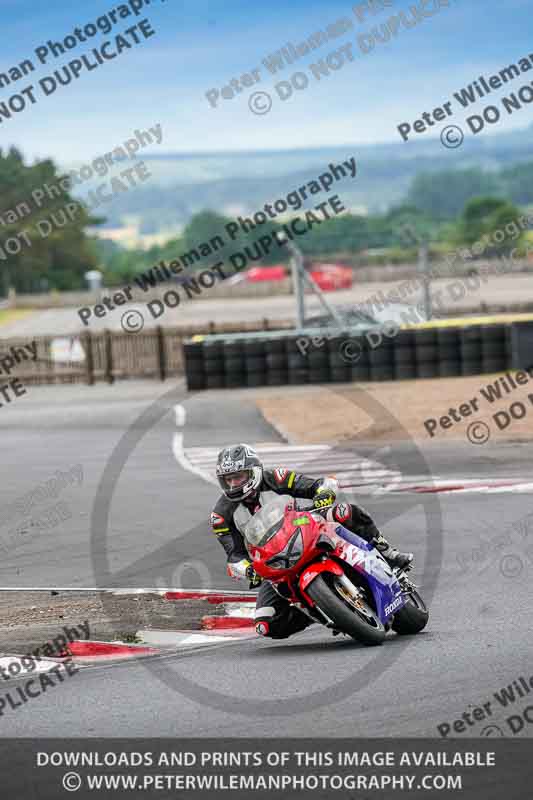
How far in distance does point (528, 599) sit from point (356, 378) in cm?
1969

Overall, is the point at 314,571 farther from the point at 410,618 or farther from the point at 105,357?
the point at 105,357

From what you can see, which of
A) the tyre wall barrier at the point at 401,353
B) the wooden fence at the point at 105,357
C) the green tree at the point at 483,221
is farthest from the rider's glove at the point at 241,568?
the green tree at the point at 483,221

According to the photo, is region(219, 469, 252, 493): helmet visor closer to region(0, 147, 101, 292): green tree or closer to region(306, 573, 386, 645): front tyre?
region(306, 573, 386, 645): front tyre

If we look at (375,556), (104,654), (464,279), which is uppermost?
(464,279)

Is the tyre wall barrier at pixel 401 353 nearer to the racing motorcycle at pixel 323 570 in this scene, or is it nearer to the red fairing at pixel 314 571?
the racing motorcycle at pixel 323 570

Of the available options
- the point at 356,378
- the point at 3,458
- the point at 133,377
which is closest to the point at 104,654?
the point at 3,458

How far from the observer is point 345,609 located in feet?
26.6

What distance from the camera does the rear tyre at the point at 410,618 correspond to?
8.65m

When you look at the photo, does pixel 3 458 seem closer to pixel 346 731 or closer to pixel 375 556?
pixel 375 556

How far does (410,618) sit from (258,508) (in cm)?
128

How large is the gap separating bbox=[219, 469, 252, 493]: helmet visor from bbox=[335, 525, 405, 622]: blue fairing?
2.32 ft

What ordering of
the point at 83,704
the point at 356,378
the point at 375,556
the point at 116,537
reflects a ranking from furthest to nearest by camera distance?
the point at 356,378 → the point at 116,537 → the point at 375,556 → the point at 83,704

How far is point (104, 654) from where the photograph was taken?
355 inches

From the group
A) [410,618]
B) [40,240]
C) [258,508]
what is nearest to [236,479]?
[258,508]
